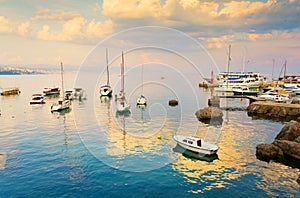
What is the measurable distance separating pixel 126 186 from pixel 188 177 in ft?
28.6

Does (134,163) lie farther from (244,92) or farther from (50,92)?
(50,92)

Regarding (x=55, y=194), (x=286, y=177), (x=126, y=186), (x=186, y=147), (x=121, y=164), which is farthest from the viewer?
(x=186, y=147)

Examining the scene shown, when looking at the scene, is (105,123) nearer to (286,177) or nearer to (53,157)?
(53,157)

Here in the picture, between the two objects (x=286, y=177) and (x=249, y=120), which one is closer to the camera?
(x=286, y=177)

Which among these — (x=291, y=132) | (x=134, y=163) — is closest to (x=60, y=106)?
(x=134, y=163)

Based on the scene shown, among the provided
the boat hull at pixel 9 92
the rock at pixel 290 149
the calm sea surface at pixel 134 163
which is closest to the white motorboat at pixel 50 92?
the boat hull at pixel 9 92

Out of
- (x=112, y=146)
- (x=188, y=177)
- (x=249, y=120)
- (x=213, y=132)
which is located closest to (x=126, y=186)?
(x=188, y=177)

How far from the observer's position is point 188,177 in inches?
1187

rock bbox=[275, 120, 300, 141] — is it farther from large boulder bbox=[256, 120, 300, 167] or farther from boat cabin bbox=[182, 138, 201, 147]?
boat cabin bbox=[182, 138, 201, 147]

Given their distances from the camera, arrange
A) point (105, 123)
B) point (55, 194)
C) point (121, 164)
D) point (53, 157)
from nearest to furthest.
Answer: point (55, 194), point (121, 164), point (53, 157), point (105, 123)

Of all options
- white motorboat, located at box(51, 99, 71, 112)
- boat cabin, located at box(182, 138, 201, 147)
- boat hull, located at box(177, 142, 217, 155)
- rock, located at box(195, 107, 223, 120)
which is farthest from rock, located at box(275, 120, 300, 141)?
white motorboat, located at box(51, 99, 71, 112)

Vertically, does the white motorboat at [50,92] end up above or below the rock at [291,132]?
above

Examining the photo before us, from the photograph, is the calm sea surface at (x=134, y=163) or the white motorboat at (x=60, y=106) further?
the white motorboat at (x=60, y=106)

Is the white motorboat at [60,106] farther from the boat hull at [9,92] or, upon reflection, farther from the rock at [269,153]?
the boat hull at [9,92]
